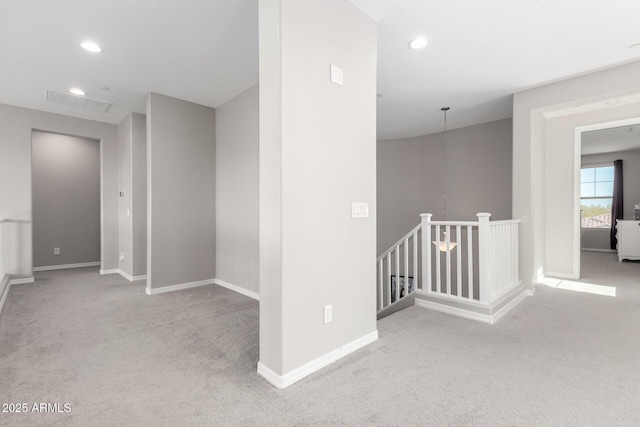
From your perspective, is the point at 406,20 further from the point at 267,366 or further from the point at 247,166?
the point at 267,366

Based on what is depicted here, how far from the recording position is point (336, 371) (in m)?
2.00

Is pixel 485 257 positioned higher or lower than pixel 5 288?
higher

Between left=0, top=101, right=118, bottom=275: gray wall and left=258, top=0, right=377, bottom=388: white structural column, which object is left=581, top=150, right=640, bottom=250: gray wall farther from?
left=0, top=101, right=118, bottom=275: gray wall

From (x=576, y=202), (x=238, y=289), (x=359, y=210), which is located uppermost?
(x=576, y=202)

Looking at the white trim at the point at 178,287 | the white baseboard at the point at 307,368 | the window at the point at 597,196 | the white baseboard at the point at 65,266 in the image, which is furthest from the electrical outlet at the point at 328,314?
the window at the point at 597,196

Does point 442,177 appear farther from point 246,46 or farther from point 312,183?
point 312,183

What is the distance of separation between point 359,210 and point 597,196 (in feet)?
31.1

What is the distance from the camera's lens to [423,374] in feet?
6.46

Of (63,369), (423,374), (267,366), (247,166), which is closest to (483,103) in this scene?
(247,166)

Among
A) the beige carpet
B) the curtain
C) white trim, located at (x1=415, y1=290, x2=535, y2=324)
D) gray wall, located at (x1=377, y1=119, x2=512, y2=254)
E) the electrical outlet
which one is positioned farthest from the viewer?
the curtain

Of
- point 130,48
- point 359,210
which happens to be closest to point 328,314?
point 359,210

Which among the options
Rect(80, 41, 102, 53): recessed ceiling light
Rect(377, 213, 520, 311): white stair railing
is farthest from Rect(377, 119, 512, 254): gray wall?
Rect(80, 41, 102, 53): recessed ceiling light

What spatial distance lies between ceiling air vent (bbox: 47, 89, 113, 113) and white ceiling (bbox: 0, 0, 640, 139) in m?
0.15

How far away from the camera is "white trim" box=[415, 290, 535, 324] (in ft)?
9.70
